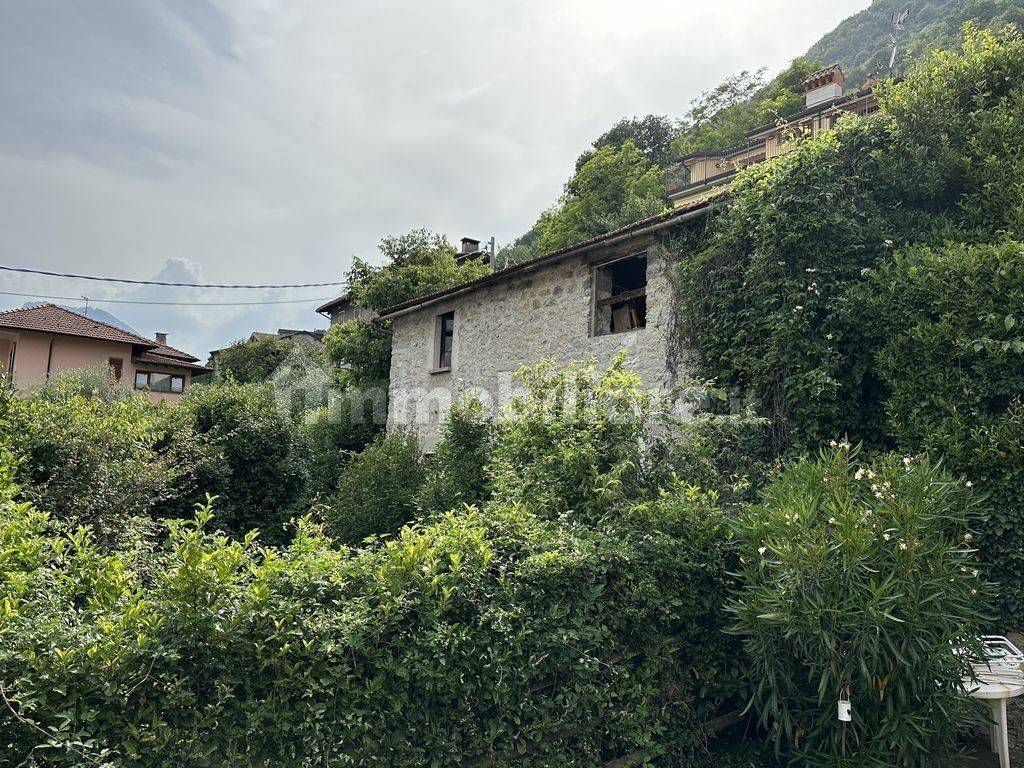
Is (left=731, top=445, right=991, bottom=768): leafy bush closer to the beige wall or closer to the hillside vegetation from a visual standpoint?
the hillside vegetation

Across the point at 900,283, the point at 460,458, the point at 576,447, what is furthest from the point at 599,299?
the point at 576,447

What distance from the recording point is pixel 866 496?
4.30m

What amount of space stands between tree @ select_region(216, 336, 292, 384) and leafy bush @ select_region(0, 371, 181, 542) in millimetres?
32114

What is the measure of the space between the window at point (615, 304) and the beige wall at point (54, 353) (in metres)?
24.6

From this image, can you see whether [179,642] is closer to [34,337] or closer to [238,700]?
[238,700]

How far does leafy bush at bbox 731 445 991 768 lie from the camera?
3635 mm

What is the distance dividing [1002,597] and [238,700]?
571 centimetres

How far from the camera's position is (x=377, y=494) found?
10.8m

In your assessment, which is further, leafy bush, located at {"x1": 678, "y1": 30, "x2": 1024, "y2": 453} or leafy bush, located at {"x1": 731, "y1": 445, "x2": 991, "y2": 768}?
leafy bush, located at {"x1": 678, "y1": 30, "x2": 1024, "y2": 453}

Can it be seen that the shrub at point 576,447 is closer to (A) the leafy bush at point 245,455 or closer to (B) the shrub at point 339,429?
(A) the leafy bush at point 245,455

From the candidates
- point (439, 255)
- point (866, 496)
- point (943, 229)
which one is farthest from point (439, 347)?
point (866, 496)

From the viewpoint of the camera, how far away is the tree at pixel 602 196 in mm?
28938

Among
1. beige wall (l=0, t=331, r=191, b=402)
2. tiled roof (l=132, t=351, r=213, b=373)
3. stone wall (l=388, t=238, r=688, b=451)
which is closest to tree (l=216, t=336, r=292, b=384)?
tiled roof (l=132, t=351, r=213, b=373)

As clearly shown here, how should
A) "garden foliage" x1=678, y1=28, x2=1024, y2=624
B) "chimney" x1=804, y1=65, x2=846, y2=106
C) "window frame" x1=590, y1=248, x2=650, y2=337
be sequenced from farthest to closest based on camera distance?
"chimney" x1=804, y1=65, x2=846, y2=106 < "window frame" x1=590, y1=248, x2=650, y2=337 < "garden foliage" x1=678, y1=28, x2=1024, y2=624
